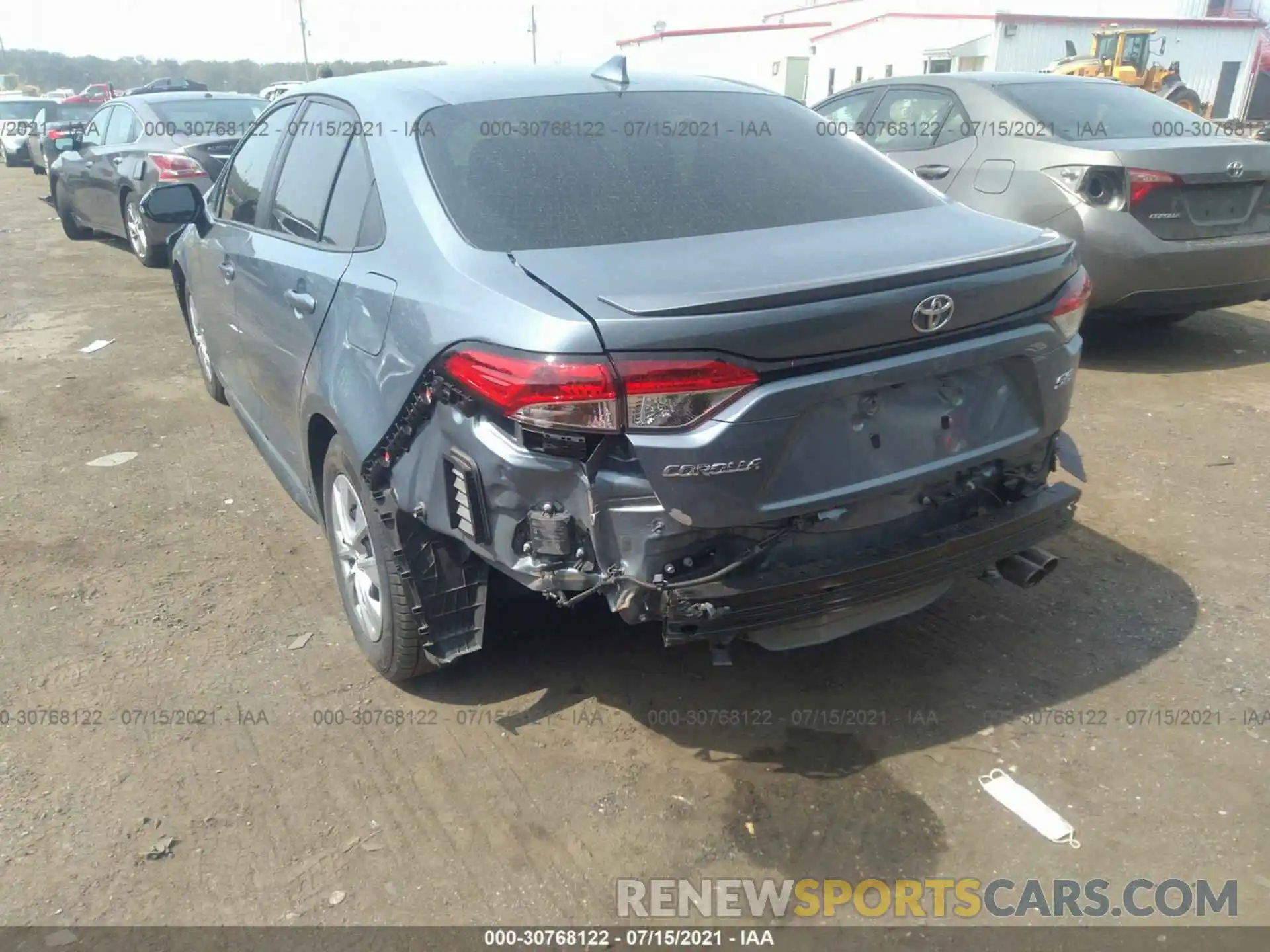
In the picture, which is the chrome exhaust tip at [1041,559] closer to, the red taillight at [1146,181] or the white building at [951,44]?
the red taillight at [1146,181]

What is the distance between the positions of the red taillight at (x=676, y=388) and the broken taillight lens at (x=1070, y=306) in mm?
1076

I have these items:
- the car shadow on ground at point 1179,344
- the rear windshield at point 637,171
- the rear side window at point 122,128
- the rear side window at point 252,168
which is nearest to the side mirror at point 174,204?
the rear side window at point 252,168

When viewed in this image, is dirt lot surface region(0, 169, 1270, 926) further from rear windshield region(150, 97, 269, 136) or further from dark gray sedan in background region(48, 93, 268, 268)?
rear windshield region(150, 97, 269, 136)

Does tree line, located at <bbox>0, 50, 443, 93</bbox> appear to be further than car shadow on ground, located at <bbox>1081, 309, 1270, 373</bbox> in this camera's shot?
Yes

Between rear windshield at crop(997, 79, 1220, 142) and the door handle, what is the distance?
15.5 ft

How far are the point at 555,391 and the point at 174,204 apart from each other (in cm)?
309

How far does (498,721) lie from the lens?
308cm

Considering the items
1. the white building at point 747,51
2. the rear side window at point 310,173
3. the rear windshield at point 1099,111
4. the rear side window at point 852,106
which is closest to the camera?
the rear side window at point 310,173

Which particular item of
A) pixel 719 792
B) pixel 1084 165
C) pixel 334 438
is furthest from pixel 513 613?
pixel 1084 165

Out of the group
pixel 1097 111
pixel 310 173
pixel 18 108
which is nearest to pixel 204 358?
pixel 310 173

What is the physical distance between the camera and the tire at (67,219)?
38.6ft

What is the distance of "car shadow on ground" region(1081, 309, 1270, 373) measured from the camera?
6.14 m

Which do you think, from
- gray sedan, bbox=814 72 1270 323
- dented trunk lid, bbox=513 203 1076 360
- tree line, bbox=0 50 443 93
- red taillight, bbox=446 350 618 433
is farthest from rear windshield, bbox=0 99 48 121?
tree line, bbox=0 50 443 93

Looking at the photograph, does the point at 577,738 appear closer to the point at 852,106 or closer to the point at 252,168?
the point at 252,168
